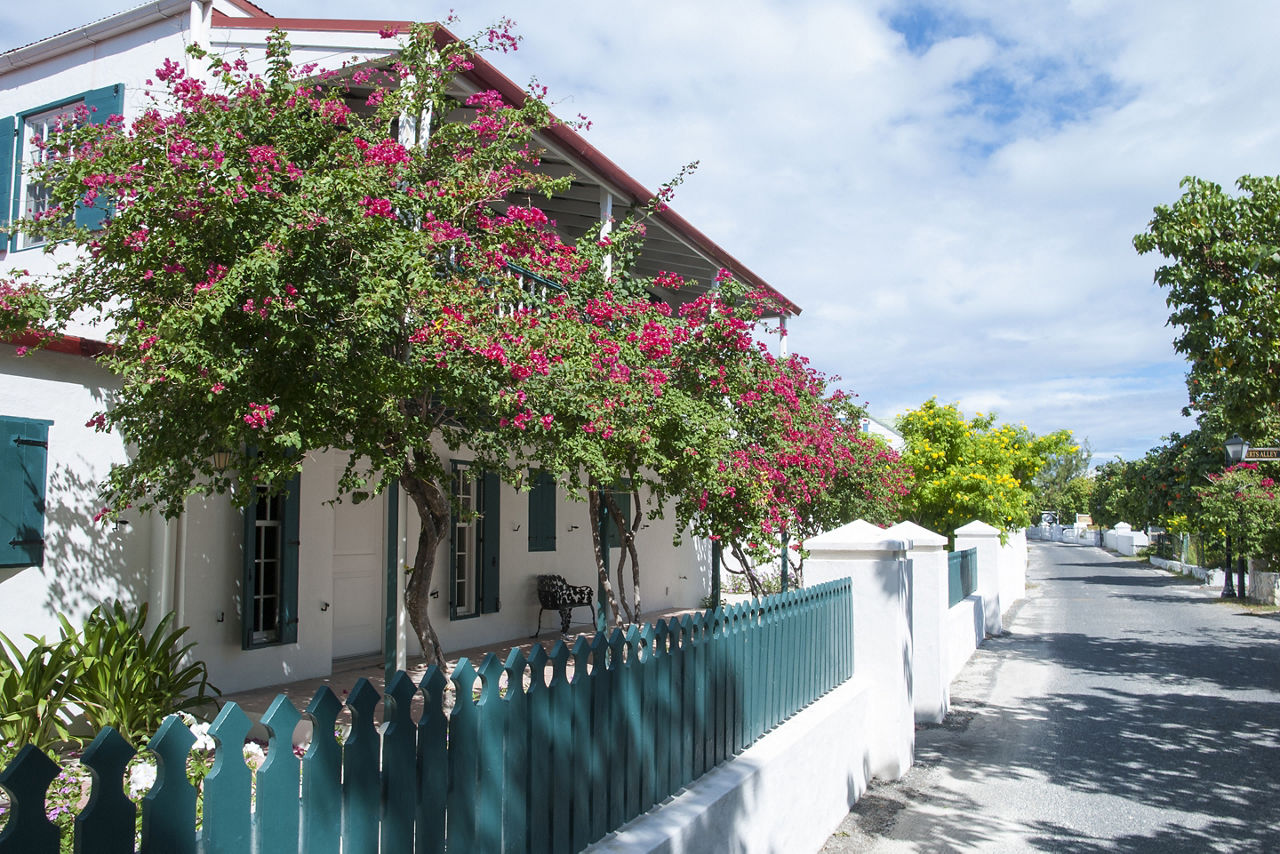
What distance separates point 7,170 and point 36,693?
20.6ft

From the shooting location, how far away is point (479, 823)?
2.63 metres

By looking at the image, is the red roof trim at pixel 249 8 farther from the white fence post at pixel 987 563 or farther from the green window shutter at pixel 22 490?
the white fence post at pixel 987 563

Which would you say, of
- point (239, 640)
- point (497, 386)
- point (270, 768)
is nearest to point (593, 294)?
point (497, 386)

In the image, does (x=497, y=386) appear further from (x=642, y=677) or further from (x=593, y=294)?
(x=642, y=677)

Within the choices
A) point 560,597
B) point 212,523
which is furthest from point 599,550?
point 212,523

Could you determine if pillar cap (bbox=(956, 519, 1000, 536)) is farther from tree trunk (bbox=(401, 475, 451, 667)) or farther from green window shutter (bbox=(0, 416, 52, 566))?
green window shutter (bbox=(0, 416, 52, 566))

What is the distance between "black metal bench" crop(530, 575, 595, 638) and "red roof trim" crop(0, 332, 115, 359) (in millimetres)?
6557

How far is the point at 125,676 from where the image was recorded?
6.28 m

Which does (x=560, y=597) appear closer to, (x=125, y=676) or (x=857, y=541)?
(x=857, y=541)

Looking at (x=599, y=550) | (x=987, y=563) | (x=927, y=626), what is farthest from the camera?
(x=987, y=563)

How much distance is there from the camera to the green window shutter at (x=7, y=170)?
30.8ft

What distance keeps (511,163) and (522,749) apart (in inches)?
215

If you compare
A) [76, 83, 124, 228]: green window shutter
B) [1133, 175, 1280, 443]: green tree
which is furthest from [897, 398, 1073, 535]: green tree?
[76, 83, 124, 228]: green window shutter

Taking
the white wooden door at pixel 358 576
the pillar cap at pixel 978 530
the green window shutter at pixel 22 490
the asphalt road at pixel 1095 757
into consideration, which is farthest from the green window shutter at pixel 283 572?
the pillar cap at pixel 978 530
